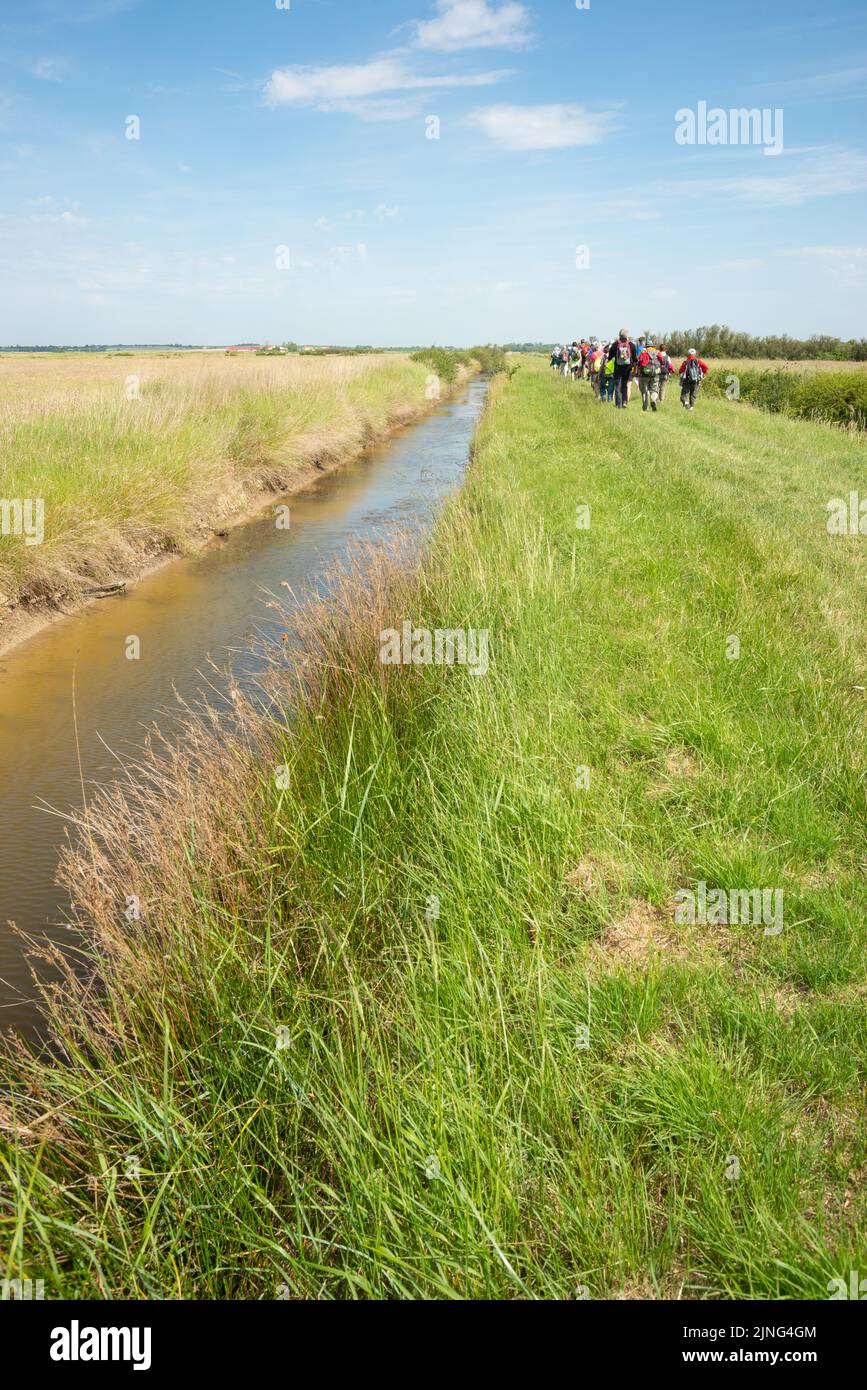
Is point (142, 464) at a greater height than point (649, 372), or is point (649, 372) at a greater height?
point (649, 372)

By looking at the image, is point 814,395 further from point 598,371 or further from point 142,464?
point 142,464

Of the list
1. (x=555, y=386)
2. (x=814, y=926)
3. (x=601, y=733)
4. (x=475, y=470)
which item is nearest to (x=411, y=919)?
(x=814, y=926)

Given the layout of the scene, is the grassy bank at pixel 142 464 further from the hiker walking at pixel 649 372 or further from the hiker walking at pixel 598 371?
the hiker walking at pixel 598 371

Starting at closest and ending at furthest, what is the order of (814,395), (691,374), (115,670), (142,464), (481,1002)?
(481,1002) < (115,670) < (142,464) < (691,374) < (814,395)

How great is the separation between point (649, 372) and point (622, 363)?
31.3 inches

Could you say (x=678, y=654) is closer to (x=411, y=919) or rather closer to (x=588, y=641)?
(x=588, y=641)

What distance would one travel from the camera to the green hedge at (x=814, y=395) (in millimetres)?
25688

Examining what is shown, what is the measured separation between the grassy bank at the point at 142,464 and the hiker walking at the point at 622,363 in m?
7.72

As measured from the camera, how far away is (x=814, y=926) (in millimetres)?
3260

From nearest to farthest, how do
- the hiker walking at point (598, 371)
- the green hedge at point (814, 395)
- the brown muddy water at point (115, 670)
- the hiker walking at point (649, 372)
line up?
the brown muddy water at point (115, 670)
the hiker walking at point (649, 372)
the green hedge at point (814, 395)
the hiker walking at point (598, 371)

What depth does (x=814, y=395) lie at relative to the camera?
90.6ft

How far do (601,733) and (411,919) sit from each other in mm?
1943

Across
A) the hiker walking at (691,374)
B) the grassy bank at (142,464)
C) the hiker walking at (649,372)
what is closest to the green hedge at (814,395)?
the hiker walking at (691,374)

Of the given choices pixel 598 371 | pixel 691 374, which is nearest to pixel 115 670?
pixel 691 374
